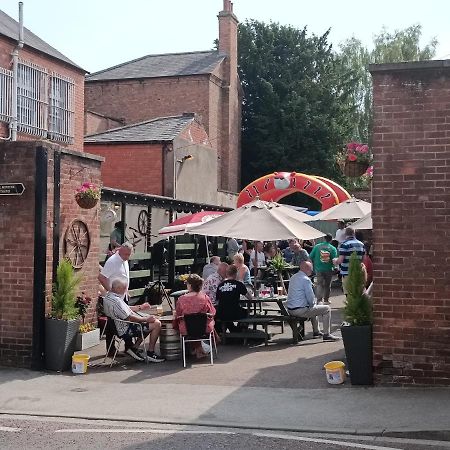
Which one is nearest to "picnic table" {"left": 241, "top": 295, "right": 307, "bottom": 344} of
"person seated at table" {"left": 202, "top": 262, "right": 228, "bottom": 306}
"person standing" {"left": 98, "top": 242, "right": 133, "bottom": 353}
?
"person seated at table" {"left": 202, "top": 262, "right": 228, "bottom": 306}

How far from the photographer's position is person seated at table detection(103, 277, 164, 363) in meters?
9.88

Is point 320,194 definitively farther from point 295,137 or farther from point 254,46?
point 254,46

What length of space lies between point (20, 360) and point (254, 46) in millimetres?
33037

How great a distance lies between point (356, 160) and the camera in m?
9.79

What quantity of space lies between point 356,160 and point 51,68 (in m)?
14.6

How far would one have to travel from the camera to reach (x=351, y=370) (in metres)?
8.38

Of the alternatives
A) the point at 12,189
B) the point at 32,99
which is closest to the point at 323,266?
the point at 12,189

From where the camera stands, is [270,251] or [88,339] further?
[270,251]

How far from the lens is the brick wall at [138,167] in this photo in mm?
23047

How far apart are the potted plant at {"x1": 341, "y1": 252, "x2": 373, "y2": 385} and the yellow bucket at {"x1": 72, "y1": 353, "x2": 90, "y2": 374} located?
11.8 ft

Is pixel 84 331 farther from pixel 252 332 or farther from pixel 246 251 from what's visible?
pixel 246 251

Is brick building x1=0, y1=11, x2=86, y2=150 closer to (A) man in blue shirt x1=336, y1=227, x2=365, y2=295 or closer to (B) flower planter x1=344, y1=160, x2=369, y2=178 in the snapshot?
(A) man in blue shirt x1=336, y1=227, x2=365, y2=295

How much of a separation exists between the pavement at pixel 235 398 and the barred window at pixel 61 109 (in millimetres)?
12785

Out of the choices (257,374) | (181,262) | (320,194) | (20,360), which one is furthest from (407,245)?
(320,194)
